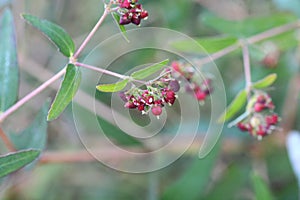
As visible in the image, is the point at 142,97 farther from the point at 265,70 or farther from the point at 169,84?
the point at 265,70

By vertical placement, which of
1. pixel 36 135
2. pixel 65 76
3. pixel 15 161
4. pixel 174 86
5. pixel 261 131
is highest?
pixel 261 131

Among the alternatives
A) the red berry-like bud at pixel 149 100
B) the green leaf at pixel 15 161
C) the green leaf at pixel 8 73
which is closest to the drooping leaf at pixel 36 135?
the green leaf at pixel 8 73

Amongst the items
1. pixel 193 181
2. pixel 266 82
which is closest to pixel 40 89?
pixel 266 82

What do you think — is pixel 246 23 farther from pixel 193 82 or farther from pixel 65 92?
pixel 65 92

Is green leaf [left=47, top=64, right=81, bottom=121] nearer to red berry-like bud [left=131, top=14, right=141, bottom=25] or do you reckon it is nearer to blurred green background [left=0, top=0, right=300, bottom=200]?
red berry-like bud [left=131, top=14, right=141, bottom=25]

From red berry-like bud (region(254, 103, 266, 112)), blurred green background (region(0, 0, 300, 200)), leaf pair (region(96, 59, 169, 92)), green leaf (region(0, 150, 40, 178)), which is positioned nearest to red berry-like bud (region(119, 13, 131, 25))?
leaf pair (region(96, 59, 169, 92))

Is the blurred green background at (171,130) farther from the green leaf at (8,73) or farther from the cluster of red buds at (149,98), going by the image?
the cluster of red buds at (149,98)
